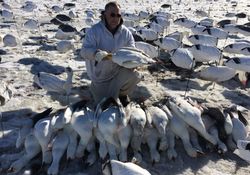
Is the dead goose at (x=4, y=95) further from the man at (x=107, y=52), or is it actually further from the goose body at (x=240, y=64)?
the goose body at (x=240, y=64)

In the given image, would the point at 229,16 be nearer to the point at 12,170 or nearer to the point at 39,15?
the point at 39,15

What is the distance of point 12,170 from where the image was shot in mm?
4918

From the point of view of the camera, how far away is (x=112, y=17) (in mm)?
6027

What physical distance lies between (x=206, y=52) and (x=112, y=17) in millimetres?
3299

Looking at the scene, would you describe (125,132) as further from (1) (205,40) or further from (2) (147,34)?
(2) (147,34)

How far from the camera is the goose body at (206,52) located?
873cm

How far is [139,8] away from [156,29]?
29.1ft

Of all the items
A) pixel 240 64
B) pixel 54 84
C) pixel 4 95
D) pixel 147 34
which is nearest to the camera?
pixel 4 95

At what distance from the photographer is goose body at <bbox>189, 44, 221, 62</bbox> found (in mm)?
8727

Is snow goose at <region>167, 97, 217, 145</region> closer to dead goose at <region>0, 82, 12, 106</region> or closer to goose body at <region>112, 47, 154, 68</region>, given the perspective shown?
goose body at <region>112, 47, 154, 68</region>

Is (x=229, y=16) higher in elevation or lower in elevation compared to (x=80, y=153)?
lower

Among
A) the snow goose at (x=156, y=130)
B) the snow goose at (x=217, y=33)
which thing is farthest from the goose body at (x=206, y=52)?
the snow goose at (x=156, y=130)

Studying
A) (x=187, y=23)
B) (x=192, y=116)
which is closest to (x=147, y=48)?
(x=192, y=116)

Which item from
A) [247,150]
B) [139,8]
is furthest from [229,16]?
[247,150]
